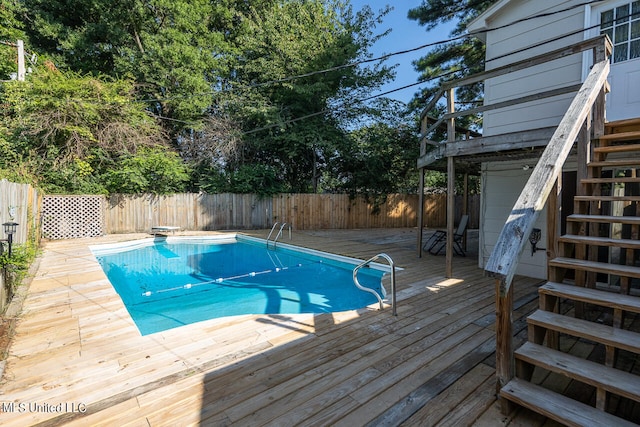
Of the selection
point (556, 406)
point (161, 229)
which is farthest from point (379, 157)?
point (556, 406)

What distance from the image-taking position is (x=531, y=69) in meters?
4.77

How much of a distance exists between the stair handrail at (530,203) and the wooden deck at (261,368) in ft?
2.98

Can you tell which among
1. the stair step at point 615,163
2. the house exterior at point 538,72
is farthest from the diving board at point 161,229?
the stair step at point 615,163

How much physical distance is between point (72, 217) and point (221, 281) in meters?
6.07

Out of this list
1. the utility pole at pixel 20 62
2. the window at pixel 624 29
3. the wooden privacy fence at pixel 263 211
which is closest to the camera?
the window at pixel 624 29

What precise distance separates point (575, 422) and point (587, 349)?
1.42 m

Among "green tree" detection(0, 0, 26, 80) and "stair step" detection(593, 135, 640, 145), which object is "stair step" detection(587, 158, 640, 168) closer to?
"stair step" detection(593, 135, 640, 145)

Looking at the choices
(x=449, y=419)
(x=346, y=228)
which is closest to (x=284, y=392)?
(x=449, y=419)

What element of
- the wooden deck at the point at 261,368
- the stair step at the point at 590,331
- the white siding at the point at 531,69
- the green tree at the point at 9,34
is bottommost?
the wooden deck at the point at 261,368

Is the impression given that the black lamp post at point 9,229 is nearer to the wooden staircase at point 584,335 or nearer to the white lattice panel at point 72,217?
the wooden staircase at point 584,335

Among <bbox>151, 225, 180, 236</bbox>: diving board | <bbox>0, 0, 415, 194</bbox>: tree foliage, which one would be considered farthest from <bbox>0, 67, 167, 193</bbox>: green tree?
<bbox>151, 225, 180, 236</bbox>: diving board

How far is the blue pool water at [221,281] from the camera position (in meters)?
4.62

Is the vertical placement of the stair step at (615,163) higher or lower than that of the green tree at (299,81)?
lower

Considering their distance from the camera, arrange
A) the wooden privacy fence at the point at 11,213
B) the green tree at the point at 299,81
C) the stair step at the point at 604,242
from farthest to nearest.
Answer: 1. the green tree at the point at 299,81
2. the wooden privacy fence at the point at 11,213
3. the stair step at the point at 604,242
